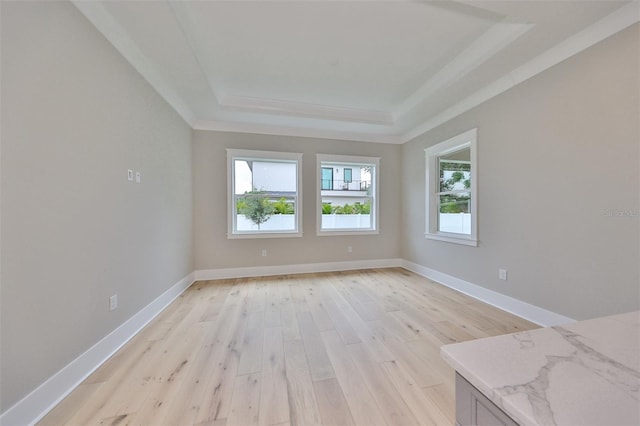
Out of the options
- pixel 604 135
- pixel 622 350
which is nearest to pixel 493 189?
pixel 604 135

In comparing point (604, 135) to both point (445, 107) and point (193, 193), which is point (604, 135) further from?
point (193, 193)

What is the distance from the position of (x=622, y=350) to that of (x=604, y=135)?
230cm

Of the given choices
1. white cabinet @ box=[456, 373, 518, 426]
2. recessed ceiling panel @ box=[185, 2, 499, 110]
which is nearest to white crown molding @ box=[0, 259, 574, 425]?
white cabinet @ box=[456, 373, 518, 426]

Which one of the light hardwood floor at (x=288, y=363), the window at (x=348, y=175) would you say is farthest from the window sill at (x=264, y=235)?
the window at (x=348, y=175)

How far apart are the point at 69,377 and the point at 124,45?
2.51 meters

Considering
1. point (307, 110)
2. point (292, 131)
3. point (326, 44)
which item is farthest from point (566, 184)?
point (292, 131)

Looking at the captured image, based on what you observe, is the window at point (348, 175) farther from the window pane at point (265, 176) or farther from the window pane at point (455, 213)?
the window pane at point (455, 213)

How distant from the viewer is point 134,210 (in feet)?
7.31

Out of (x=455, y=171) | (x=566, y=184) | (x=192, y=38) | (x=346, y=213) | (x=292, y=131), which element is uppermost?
(x=192, y=38)

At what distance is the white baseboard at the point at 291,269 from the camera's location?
13.0 feet

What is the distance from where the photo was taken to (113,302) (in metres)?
1.94

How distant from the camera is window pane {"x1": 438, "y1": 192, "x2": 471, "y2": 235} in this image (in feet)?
11.0

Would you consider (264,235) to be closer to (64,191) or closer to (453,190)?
(64,191)

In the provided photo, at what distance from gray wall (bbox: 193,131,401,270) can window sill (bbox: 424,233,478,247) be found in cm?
95
